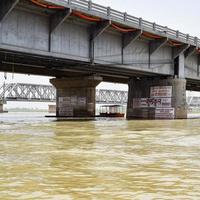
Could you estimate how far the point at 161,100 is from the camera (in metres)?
47.1

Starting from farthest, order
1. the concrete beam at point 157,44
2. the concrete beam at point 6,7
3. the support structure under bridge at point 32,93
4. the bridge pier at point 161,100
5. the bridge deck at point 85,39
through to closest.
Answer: the support structure under bridge at point 32,93 < the bridge pier at point 161,100 < the concrete beam at point 157,44 < the bridge deck at point 85,39 < the concrete beam at point 6,7

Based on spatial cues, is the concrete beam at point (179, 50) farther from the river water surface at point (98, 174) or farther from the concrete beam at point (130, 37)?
the river water surface at point (98, 174)

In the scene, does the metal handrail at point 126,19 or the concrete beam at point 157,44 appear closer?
the metal handrail at point 126,19

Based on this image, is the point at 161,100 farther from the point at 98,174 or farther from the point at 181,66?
the point at 98,174

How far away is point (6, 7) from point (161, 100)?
2547 centimetres

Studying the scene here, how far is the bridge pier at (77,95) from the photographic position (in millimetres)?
48062

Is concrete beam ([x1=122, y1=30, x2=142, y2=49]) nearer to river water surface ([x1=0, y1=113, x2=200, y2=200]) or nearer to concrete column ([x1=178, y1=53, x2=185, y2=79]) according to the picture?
concrete column ([x1=178, y1=53, x2=185, y2=79])

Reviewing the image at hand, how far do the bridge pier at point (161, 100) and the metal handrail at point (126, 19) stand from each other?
5.33 meters

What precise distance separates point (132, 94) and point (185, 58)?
27.1 feet

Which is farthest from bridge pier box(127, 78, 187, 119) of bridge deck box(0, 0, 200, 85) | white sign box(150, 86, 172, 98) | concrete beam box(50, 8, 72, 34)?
concrete beam box(50, 8, 72, 34)

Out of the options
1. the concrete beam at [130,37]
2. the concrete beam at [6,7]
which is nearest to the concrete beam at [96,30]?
the concrete beam at [130,37]

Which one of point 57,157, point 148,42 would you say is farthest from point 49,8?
point 57,157

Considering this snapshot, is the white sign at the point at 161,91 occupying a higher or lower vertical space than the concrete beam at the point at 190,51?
lower

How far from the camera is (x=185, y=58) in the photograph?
4925cm
